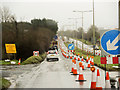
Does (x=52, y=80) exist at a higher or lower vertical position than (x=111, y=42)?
lower

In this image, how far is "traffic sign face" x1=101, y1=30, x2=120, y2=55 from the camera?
9.38 m

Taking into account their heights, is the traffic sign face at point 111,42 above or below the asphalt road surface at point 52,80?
above

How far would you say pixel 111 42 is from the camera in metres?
9.52

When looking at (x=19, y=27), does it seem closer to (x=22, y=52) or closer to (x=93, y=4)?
(x=22, y=52)

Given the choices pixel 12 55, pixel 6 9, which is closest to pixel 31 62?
pixel 12 55

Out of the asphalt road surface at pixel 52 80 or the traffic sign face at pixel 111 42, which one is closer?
the traffic sign face at pixel 111 42

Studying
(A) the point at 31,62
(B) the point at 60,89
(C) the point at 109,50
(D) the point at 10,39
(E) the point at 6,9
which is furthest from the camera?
(E) the point at 6,9

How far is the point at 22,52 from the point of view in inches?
1804

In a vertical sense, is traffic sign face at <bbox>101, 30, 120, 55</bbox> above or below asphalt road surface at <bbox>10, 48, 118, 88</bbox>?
above

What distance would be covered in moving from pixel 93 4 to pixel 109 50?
120 feet

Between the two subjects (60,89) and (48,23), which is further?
(48,23)

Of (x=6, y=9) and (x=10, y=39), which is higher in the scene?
(x=6, y=9)

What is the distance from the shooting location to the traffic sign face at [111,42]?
938cm

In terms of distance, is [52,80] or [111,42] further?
[52,80]
